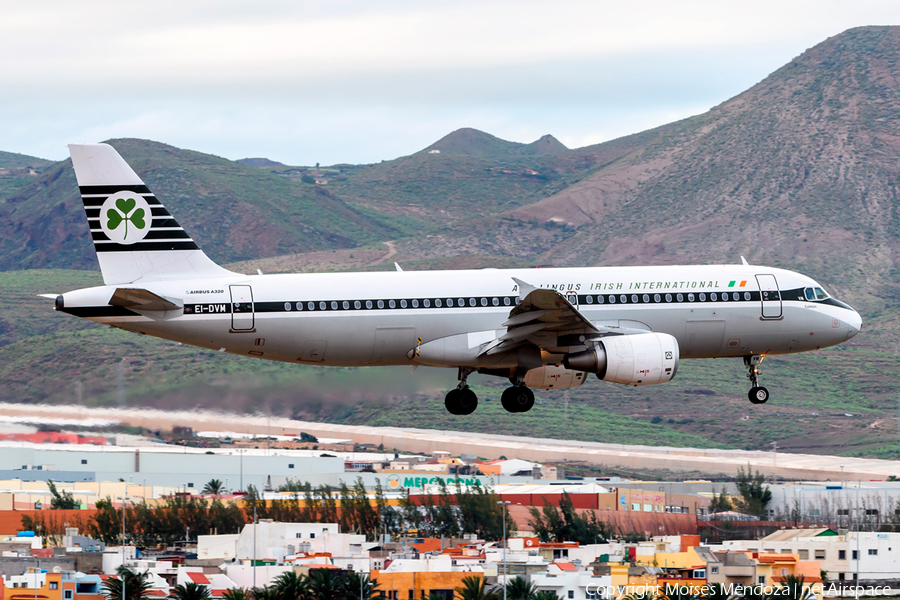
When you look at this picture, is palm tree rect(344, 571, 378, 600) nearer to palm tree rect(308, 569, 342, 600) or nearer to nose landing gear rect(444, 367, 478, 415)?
palm tree rect(308, 569, 342, 600)

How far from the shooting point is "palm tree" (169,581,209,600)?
60094 millimetres

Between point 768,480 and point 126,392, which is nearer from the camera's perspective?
point 126,392

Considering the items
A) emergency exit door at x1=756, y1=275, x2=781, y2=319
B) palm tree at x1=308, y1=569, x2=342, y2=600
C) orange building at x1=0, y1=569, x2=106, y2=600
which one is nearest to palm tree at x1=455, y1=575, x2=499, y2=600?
palm tree at x1=308, y1=569, x2=342, y2=600

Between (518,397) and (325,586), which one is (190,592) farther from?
(518,397)

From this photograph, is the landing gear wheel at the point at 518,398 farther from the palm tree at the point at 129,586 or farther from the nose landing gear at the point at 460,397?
the palm tree at the point at 129,586

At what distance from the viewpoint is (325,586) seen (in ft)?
203

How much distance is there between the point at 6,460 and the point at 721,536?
52.2 m

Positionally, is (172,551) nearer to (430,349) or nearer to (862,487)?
(430,349)

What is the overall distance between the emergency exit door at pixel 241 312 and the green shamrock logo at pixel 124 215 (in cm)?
420

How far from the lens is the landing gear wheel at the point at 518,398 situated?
157ft

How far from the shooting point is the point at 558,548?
7262 centimetres

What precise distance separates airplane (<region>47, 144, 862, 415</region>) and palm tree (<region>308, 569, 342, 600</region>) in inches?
701

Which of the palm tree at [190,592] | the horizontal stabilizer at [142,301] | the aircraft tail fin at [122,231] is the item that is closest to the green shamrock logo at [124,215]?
the aircraft tail fin at [122,231]

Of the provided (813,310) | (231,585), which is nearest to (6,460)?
(231,585)
